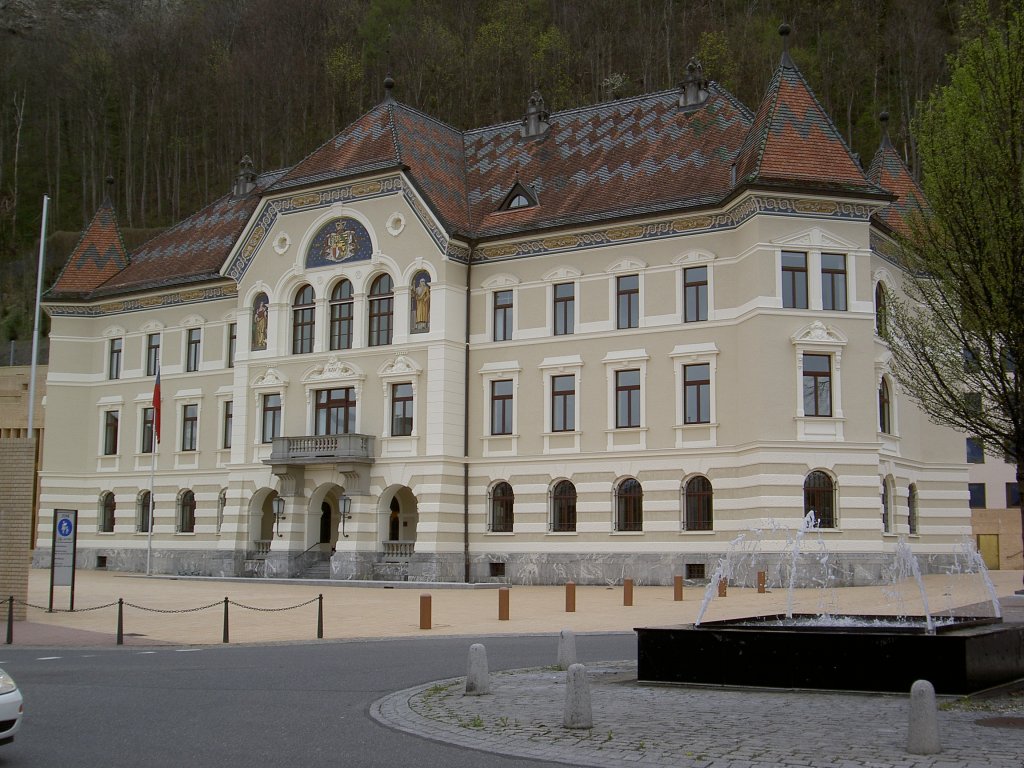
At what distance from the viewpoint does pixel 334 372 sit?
44750 millimetres

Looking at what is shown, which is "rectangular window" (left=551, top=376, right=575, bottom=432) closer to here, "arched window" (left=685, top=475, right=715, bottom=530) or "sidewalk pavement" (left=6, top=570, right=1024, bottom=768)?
"arched window" (left=685, top=475, right=715, bottom=530)

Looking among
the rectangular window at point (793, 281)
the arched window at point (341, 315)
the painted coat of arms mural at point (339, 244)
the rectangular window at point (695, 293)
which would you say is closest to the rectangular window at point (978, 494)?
the rectangular window at point (793, 281)

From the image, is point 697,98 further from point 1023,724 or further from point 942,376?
point 1023,724

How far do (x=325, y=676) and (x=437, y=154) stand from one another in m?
33.4

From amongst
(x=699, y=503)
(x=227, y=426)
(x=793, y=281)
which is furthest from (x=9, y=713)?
(x=227, y=426)

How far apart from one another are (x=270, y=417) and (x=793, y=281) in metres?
21.0

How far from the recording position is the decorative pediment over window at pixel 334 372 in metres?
44.2

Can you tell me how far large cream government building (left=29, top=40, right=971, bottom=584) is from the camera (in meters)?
37.7

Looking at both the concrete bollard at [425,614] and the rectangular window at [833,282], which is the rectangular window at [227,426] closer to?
the rectangular window at [833,282]

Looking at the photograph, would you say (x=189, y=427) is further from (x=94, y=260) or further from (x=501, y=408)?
(x=501, y=408)

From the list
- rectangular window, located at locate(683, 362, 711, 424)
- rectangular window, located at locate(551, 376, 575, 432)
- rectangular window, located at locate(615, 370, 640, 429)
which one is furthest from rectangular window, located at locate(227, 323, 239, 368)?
rectangular window, located at locate(683, 362, 711, 424)

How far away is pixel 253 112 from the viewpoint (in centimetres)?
8344

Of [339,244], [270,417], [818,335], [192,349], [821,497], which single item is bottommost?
[821,497]

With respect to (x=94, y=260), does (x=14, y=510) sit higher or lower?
lower
